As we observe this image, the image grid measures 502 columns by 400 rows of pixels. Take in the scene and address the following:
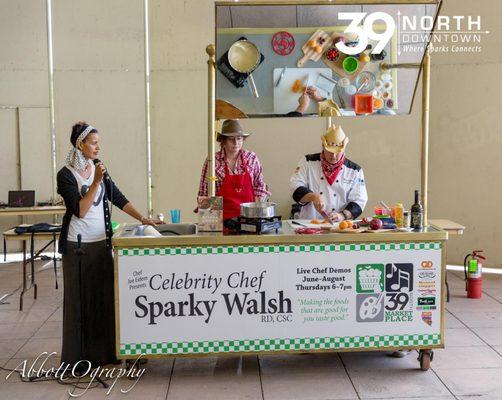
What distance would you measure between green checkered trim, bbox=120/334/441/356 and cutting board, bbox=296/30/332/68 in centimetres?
176

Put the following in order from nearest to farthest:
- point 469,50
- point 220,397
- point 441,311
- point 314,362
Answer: point 220,397 < point 441,311 < point 314,362 < point 469,50

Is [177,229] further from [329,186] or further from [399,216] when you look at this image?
[399,216]

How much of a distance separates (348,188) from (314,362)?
133cm

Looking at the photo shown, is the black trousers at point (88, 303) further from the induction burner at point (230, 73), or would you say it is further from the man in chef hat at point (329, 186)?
the man in chef hat at point (329, 186)

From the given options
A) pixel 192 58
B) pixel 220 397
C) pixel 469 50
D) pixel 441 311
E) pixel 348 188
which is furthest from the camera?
pixel 192 58

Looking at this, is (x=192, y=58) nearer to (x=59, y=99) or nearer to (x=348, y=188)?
(x=59, y=99)

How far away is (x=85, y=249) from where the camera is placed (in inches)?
156

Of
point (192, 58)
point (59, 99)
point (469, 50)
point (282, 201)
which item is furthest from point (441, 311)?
point (59, 99)

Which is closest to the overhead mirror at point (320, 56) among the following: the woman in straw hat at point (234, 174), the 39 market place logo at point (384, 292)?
the woman in straw hat at point (234, 174)

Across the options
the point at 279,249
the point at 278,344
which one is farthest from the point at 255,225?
the point at 278,344

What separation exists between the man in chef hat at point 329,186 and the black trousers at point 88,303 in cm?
151

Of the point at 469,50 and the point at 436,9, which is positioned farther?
the point at 469,50

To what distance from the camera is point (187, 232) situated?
14.4 feet

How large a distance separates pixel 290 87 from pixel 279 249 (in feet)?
3.74
